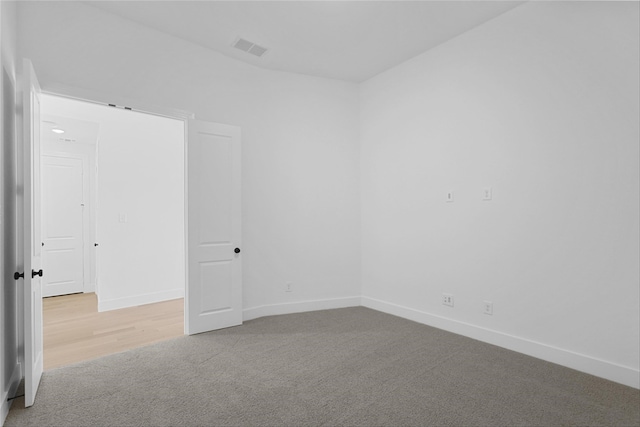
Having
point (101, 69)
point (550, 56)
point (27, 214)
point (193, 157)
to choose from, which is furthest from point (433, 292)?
point (101, 69)

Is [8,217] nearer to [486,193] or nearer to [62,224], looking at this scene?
[486,193]

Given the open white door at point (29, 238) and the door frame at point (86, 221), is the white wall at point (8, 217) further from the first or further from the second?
the door frame at point (86, 221)

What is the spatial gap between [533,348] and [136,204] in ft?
17.2

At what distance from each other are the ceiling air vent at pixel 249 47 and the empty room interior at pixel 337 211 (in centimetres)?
3

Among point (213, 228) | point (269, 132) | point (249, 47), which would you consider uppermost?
point (249, 47)

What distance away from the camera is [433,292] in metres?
3.84

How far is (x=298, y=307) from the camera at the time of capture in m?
4.41

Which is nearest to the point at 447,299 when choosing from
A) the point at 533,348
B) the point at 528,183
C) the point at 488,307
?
the point at 488,307

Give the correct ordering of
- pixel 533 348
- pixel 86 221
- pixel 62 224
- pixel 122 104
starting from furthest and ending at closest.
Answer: pixel 86 221
pixel 62 224
pixel 122 104
pixel 533 348

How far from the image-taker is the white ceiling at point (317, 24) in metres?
3.07

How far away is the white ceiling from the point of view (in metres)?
3.07

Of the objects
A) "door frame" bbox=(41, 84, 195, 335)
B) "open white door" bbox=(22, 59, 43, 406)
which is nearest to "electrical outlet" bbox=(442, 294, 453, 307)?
"door frame" bbox=(41, 84, 195, 335)

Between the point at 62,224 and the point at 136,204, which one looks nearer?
the point at 136,204

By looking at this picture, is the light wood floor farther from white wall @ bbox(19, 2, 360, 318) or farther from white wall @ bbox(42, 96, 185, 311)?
white wall @ bbox(19, 2, 360, 318)
